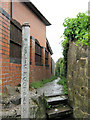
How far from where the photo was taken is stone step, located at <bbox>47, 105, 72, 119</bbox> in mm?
3397

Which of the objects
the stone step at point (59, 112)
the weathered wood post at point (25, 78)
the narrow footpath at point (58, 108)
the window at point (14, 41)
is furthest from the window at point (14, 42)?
the stone step at point (59, 112)

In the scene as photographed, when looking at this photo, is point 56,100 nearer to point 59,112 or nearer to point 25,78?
point 59,112

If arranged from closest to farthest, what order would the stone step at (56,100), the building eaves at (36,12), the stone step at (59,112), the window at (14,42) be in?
1. the stone step at (59,112)
2. the window at (14,42)
3. the stone step at (56,100)
4. the building eaves at (36,12)

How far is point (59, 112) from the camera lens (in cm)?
349

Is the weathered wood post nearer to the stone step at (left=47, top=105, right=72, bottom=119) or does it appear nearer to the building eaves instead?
the stone step at (left=47, top=105, right=72, bottom=119)

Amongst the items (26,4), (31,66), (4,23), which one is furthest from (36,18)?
(4,23)

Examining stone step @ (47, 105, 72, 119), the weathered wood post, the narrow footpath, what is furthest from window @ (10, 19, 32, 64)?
stone step @ (47, 105, 72, 119)

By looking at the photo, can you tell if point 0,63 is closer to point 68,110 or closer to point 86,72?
point 86,72

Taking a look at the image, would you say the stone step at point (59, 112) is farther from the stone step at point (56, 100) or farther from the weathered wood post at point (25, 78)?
the weathered wood post at point (25, 78)

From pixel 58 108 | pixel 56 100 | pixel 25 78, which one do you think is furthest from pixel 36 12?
pixel 25 78

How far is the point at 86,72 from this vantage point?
2.41 metres

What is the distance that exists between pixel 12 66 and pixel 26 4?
4.36 m

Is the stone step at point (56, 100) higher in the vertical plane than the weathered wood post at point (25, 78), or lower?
lower

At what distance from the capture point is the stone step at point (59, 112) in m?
3.40
